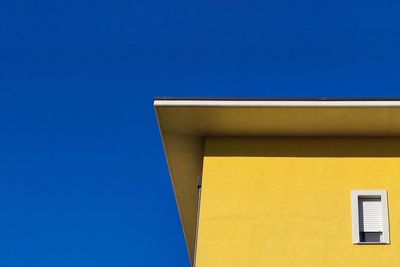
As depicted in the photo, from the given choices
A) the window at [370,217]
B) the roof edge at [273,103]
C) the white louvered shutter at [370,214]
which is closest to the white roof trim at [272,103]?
the roof edge at [273,103]

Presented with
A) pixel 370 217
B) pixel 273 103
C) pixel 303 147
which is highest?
pixel 273 103

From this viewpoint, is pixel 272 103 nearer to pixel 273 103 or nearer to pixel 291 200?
pixel 273 103

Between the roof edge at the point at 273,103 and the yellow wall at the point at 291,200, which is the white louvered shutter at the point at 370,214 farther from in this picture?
the roof edge at the point at 273,103

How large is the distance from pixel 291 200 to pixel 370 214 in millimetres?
1799

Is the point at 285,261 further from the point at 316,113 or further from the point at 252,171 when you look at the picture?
the point at 316,113

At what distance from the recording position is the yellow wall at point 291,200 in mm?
15008

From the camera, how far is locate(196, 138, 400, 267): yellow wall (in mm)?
15008

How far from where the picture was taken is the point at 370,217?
50.5ft

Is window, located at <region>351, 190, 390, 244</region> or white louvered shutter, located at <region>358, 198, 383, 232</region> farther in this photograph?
white louvered shutter, located at <region>358, 198, 383, 232</region>

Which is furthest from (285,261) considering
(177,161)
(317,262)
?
(177,161)

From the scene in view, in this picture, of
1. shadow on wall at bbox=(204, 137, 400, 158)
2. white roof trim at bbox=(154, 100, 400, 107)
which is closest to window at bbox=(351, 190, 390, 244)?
shadow on wall at bbox=(204, 137, 400, 158)

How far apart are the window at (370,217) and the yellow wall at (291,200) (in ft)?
0.46


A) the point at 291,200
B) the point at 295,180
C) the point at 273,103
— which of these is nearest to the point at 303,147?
the point at 295,180

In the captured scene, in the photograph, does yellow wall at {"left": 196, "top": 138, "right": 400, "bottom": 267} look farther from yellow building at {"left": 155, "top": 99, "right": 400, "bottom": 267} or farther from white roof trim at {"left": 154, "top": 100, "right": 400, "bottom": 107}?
white roof trim at {"left": 154, "top": 100, "right": 400, "bottom": 107}
